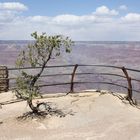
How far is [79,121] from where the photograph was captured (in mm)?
12617

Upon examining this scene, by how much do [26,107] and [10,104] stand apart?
0.88m

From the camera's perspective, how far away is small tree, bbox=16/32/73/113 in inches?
520

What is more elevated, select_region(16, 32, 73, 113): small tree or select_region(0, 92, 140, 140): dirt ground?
select_region(16, 32, 73, 113): small tree

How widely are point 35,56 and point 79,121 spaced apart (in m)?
2.50

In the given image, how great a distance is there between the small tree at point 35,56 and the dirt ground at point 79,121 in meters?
0.81

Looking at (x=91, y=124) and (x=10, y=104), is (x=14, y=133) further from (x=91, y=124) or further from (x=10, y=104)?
(x=10, y=104)

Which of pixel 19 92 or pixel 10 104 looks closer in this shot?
pixel 19 92

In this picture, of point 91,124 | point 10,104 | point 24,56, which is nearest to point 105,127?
point 91,124

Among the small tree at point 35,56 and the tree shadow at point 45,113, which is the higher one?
the small tree at point 35,56

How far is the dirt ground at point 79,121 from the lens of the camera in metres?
11.3

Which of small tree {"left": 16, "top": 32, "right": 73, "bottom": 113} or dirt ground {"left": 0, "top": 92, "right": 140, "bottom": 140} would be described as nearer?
dirt ground {"left": 0, "top": 92, "right": 140, "bottom": 140}

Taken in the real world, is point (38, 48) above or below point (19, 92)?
above

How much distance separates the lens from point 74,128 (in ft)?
39.3

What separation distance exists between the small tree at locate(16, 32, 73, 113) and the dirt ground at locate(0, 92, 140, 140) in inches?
32.0
